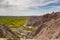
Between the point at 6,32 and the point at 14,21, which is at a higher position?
the point at 14,21

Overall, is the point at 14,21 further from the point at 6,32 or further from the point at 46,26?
the point at 46,26

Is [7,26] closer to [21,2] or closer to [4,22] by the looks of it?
[4,22]

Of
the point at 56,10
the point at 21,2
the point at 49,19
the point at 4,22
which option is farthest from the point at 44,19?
the point at 4,22

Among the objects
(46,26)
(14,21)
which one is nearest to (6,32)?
(14,21)

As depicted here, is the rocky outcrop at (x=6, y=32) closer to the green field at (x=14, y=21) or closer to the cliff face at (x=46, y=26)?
the green field at (x=14, y=21)

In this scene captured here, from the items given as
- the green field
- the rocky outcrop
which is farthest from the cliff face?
the rocky outcrop

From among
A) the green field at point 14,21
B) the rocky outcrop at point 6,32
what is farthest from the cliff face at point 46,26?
the rocky outcrop at point 6,32
